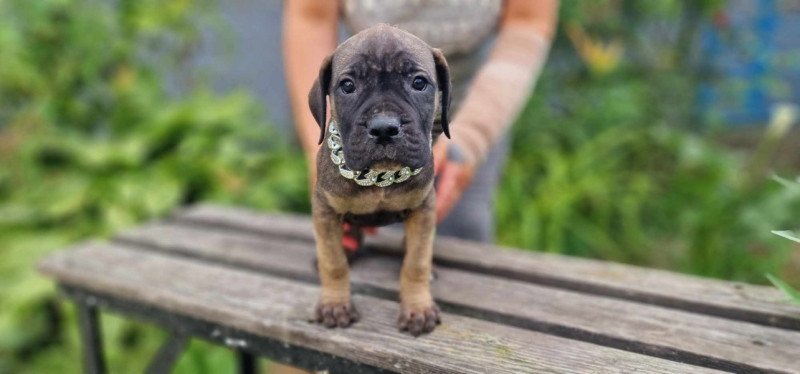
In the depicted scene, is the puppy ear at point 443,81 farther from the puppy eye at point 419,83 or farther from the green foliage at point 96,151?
the green foliage at point 96,151

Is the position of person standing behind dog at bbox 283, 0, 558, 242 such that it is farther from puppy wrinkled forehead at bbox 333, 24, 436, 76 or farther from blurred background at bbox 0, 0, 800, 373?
blurred background at bbox 0, 0, 800, 373

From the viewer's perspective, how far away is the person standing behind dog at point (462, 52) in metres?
1.72

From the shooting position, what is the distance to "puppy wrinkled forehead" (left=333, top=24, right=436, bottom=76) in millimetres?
1095

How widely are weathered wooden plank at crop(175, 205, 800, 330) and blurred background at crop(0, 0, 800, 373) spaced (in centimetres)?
129

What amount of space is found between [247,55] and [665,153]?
2.84m

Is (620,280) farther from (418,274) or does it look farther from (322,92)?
(322,92)

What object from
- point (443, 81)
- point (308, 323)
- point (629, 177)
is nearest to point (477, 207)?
point (308, 323)

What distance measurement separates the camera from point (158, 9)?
3.52 meters

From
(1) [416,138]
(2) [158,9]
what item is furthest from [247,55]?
(1) [416,138]

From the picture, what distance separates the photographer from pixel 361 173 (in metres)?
1.21

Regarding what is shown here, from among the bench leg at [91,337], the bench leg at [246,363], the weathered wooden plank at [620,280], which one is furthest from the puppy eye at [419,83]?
the bench leg at [246,363]

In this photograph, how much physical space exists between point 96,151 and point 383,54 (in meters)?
2.76

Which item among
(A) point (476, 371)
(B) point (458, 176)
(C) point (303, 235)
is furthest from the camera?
(C) point (303, 235)

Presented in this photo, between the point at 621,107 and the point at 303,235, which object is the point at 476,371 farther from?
the point at 621,107
